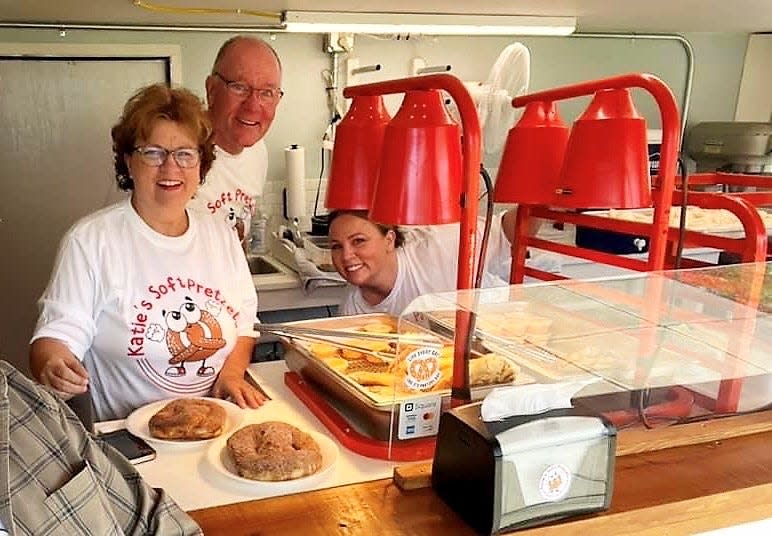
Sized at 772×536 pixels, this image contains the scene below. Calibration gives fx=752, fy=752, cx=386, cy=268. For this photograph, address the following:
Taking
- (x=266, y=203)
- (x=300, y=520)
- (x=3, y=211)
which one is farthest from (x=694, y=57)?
(x=300, y=520)

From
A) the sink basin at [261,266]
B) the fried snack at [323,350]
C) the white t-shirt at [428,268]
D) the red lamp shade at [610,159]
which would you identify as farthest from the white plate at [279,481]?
the sink basin at [261,266]

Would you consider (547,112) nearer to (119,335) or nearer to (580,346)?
(580,346)

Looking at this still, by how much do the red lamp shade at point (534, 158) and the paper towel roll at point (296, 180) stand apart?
5.12 ft

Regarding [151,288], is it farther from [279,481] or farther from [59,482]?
[59,482]

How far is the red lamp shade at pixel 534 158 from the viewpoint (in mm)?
1469

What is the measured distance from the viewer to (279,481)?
107 centimetres

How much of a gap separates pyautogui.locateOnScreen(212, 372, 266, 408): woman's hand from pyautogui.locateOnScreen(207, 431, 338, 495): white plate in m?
0.19

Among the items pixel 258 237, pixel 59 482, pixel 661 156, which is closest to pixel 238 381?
pixel 59 482

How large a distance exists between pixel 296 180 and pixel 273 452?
6.46ft

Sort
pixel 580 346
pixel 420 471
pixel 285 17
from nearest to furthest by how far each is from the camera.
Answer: pixel 420 471 < pixel 580 346 < pixel 285 17

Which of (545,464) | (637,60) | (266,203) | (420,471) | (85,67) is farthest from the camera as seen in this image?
(637,60)

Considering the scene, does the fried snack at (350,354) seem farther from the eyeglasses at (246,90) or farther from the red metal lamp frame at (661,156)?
the eyeglasses at (246,90)

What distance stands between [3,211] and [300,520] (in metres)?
2.37

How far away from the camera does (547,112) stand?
1511 millimetres
